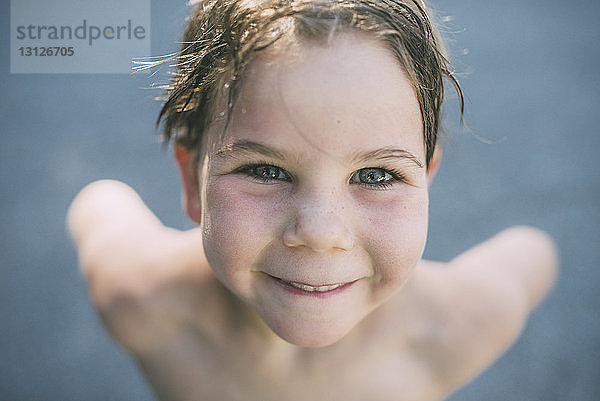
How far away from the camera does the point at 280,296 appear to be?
57 cm

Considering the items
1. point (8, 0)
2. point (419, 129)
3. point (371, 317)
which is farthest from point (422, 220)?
point (8, 0)

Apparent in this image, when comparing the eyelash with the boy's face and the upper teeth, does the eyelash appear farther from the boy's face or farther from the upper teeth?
the upper teeth

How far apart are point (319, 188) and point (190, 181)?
0.24 meters

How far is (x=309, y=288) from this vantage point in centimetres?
58

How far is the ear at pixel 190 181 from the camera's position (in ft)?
2.23

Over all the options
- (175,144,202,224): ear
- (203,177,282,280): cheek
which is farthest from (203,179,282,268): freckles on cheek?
(175,144,202,224): ear

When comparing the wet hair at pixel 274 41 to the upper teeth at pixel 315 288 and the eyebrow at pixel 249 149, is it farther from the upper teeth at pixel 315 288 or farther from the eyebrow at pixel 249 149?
the upper teeth at pixel 315 288

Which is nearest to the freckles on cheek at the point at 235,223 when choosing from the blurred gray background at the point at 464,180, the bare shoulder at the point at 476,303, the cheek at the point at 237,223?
the cheek at the point at 237,223

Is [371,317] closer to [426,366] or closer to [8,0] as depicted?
[426,366]

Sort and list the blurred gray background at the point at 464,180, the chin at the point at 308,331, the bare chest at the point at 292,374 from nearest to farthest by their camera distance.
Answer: the chin at the point at 308,331 < the bare chest at the point at 292,374 < the blurred gray background at the point at 464,180

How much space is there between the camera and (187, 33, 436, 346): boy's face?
491 mm

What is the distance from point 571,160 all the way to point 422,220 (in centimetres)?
108

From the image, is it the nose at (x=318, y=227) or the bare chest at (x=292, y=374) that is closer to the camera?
the nose at (x=318, y=227)

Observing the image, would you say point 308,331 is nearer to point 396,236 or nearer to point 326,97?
point 396,236
